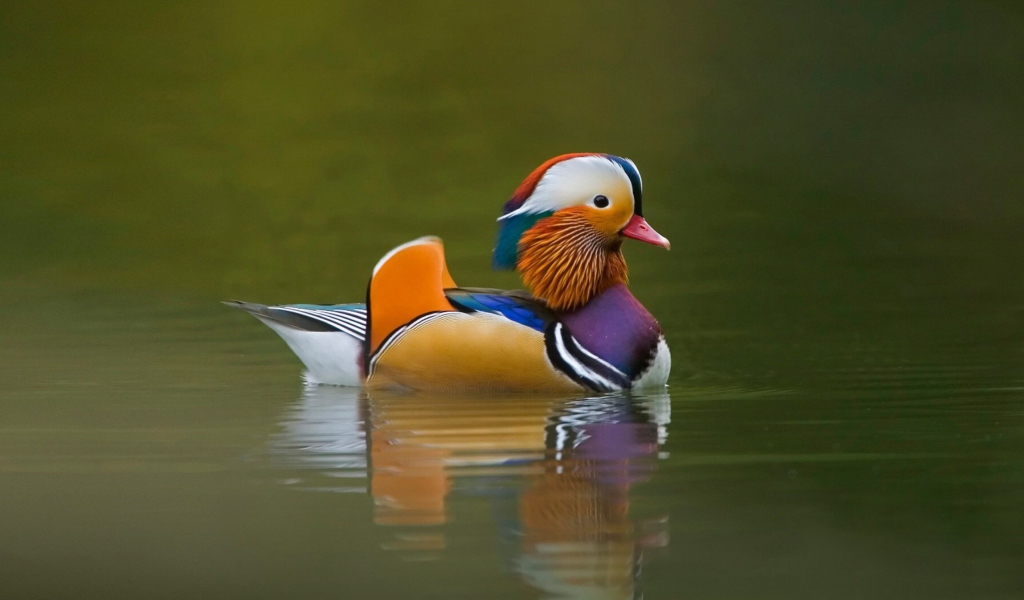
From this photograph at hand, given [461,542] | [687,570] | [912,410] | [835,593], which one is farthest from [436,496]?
[912,410]

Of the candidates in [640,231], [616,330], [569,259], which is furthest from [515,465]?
[640,231]

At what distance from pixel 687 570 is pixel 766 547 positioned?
291 millimetres

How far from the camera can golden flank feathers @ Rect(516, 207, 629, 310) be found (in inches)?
237

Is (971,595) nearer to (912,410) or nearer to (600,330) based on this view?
(912,410)

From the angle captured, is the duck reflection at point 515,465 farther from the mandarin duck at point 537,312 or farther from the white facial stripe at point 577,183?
the white facial stripe at point 577,183

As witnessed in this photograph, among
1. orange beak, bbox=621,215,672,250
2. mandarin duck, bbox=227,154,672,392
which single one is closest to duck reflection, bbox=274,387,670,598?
mandarin duck, bbox=227,154,672,392

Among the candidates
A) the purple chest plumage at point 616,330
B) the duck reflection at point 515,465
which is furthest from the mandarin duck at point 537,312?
the duck reflection at point 515,465

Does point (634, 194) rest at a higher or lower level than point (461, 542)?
higher

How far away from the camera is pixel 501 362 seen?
5809 mm

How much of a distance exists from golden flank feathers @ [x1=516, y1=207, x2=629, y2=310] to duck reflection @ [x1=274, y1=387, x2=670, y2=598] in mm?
446

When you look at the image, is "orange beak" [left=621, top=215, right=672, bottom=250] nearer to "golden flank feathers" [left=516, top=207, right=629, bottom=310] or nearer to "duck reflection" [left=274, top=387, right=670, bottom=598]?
"golden flank feathers" [left=516, top=207, right=629, bottom=310]

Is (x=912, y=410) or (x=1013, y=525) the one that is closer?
(x=1013, y=525)

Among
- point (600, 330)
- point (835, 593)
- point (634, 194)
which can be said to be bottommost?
point (835, 593)

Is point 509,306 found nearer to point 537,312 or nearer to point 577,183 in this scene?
point 537,312
